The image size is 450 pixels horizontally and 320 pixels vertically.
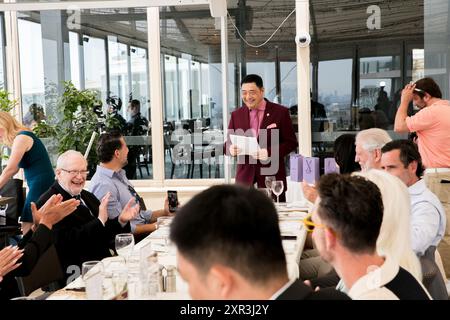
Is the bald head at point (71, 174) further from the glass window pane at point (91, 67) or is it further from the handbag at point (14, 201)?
the glass window pane at point (91, 67)

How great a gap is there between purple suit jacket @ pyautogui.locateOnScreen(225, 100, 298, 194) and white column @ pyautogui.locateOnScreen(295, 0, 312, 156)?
4.64 ft

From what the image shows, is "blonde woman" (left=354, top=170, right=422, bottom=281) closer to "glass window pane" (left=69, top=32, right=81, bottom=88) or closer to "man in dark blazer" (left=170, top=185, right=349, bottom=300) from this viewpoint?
"man in dark blazer" (left=170, top=185, right=349, bottom=300)

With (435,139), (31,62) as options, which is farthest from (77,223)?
(31,62)

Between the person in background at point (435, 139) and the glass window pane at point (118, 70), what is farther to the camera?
the glass window pane at point (118, 70)

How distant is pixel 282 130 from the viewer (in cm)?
537

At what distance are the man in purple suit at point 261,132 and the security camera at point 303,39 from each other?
4.88 ft

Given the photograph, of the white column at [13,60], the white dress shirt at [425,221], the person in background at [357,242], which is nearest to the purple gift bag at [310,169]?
the white dress shirt at [425,221]

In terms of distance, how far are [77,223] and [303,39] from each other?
390 centimetres

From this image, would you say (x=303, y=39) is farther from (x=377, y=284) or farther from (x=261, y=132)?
(x=377, y=284)

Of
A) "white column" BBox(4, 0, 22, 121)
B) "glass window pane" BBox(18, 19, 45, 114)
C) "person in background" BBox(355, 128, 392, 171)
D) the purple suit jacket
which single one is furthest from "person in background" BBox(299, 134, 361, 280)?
"white column" BBox(4, 0, 22, 121)

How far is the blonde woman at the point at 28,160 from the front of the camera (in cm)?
492

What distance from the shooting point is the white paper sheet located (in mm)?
5074

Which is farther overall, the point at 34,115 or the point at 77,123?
the point at 34,115

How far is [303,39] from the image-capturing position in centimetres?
656
